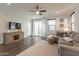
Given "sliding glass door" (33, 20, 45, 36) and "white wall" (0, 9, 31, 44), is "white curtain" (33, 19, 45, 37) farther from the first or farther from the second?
"white wall" (0, 9, 31, 44)

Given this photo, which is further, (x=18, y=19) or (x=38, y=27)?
(x=18, y=19)

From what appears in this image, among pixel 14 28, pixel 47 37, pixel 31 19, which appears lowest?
pixel 47 37

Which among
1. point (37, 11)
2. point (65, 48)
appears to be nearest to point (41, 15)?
→ point (37, 11)

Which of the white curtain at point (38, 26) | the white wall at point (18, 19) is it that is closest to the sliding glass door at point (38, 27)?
the white curtain at point (38, 26)

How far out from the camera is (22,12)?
147 inches

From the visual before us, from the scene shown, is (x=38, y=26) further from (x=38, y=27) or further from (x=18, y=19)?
(x=18, y=19)

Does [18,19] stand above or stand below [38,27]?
above

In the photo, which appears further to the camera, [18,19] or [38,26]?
[18,19]

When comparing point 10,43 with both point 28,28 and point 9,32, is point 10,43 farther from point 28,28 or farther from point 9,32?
point 28,28

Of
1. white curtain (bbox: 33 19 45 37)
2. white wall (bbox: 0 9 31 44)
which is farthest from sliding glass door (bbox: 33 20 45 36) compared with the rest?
white wall (bbox: 0 9 31 44)

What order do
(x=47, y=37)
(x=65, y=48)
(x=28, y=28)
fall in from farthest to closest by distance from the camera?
(x=47, y=37) → (x=28, y=28) → (x=65, y=48)

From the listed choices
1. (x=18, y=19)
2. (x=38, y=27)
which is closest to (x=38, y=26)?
(x=38, y=27)

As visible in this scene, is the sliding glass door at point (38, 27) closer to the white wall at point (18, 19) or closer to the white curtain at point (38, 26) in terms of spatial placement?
the white curtain at point (38, 26)

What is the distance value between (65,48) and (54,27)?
1.80 m
